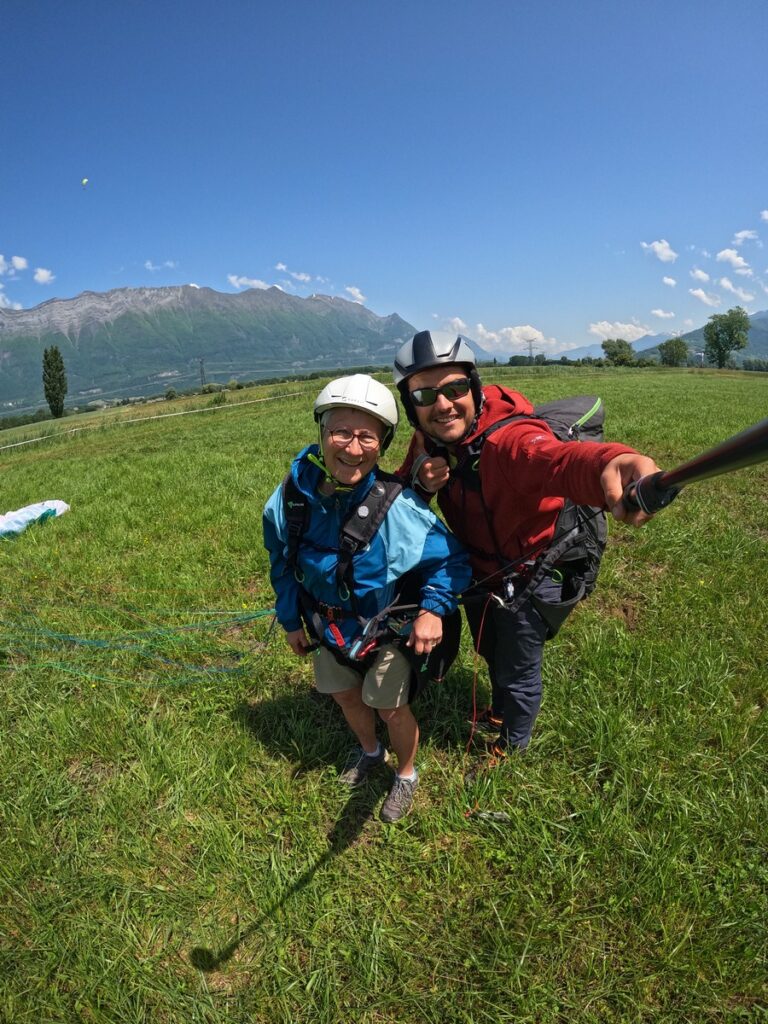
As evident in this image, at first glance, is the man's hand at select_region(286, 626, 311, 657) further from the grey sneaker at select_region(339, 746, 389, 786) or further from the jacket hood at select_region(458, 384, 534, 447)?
the jacket hood at select_region(458, 384, 534, 447)

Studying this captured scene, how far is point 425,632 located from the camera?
2850 mm

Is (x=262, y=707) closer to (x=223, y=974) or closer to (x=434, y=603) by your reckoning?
(x=223, y=974)

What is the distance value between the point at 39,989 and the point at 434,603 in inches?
120

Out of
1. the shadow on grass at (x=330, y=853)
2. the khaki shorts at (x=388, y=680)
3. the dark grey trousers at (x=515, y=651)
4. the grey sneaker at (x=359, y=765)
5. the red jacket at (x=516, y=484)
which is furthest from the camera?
the grey sneaker at (x=359, y=765)

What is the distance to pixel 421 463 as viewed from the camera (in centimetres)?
296

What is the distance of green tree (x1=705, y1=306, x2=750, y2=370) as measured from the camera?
12106 centimetres

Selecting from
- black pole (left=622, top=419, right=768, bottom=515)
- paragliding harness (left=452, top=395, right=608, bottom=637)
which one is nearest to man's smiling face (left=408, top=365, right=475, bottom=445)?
paragliding harness (left=452, top=395, right=608, bottom=637)

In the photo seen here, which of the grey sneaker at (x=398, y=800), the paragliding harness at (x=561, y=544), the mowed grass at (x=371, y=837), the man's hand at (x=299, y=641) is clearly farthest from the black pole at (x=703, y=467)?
the grey sneaker at (x=398, y=800)

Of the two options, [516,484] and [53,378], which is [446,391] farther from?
[53,378]

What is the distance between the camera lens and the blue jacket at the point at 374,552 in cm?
286

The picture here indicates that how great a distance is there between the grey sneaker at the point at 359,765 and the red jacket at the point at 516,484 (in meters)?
1.77

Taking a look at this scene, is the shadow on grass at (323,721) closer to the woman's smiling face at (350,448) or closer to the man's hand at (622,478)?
the woman's smiling face at (350,448)

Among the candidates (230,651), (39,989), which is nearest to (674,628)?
(230,651)

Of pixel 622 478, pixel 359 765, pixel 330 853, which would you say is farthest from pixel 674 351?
pixel 330 853
